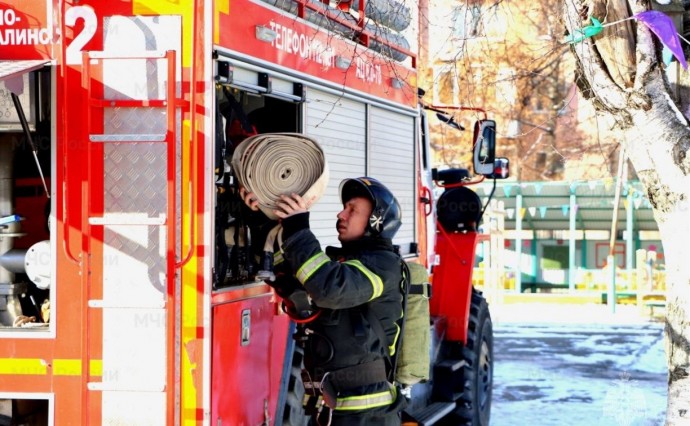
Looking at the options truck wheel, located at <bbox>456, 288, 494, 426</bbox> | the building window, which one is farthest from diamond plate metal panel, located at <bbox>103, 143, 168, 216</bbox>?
truck wheel, located at <bbox>456, 288, 494, 426</bbox>

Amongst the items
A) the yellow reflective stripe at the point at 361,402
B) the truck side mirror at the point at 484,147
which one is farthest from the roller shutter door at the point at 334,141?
the truck side mirror at the point at 484,147

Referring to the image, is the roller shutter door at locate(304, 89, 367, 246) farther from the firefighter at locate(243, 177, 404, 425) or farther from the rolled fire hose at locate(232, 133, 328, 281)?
the firefighter at locate(243, 177, 404, 425)

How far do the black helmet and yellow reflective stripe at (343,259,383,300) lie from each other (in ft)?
0.80

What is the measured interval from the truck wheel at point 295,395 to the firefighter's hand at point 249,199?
2.88ft

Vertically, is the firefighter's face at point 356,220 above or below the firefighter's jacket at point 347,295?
above

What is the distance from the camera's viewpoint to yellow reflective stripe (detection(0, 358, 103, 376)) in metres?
4.36

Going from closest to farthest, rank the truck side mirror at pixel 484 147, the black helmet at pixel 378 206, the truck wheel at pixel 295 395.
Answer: the black helmet at pixel 378 206 → the truck wheel at pixel 295 395 → the truck side mirror at pixel 484 147

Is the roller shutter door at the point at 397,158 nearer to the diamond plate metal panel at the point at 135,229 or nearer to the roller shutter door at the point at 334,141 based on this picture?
the roller shutter door at the point at 334,141

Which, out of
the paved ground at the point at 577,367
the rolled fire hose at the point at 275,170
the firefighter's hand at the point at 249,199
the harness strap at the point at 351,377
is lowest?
the paved ground at the point at 577,367

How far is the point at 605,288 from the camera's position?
21172mm

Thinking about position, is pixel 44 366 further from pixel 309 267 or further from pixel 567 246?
pixel 567 246

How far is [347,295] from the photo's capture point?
14.8ft

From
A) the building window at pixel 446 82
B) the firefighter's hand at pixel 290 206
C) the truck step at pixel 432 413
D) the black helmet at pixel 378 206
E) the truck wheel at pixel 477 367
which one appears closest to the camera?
the firefighter's hand at pixel 290 206

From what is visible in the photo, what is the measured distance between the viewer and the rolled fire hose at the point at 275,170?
472 cm
